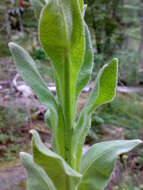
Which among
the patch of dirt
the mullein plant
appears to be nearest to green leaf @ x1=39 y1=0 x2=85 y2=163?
the mullein plant

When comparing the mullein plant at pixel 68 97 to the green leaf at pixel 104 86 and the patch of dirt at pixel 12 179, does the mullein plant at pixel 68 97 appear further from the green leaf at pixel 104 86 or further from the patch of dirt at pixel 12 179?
the patch of dirt at pixel 12 179

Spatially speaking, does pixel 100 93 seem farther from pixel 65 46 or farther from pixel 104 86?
pixel 65 46

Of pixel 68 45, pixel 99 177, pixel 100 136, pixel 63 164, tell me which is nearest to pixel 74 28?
pixel 68 45

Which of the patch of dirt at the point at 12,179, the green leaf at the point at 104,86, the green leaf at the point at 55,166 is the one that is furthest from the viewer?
the patch of dirt at the point at 12,179

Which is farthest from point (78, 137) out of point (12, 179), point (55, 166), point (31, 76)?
point (12, 179)

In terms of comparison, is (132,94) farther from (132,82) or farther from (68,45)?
(68,45)

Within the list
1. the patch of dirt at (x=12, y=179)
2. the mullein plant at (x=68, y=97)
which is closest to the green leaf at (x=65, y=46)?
the mullein plant at (x=68, y=97)

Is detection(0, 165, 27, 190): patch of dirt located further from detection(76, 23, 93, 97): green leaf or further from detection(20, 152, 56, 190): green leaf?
detection(76, 23, 93, 97): green leaf
